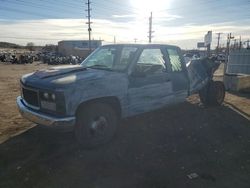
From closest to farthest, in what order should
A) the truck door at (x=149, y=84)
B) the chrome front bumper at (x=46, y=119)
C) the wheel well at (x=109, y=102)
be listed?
the chrome front bumper at (x=46, y=119) → the wheel well at (x=109, y=102) → the truck door at (x=149, y=84)

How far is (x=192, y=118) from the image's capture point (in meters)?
6.95

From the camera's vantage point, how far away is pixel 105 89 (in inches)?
187

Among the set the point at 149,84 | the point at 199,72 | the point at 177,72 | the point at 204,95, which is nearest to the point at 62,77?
the point at 149,84

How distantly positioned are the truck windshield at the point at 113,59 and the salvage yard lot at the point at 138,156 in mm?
1479

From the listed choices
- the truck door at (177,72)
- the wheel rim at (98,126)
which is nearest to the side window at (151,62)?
the truck door at (177,72)

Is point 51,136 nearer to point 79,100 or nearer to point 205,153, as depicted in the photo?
point 79,100

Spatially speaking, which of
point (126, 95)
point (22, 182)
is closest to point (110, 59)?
point (126, 95)

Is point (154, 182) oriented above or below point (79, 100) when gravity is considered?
below

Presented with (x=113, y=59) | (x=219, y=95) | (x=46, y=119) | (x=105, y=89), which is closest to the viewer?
(x=46, y=119)

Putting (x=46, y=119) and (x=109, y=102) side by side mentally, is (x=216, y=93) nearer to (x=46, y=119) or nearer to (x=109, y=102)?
(x=109, y=102)

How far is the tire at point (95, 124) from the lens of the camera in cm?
462

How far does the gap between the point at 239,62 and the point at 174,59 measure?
386 inches

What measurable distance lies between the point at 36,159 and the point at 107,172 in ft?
4.24

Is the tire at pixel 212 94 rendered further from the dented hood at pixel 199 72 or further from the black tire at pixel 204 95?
the dented hood at pixel 199 72
